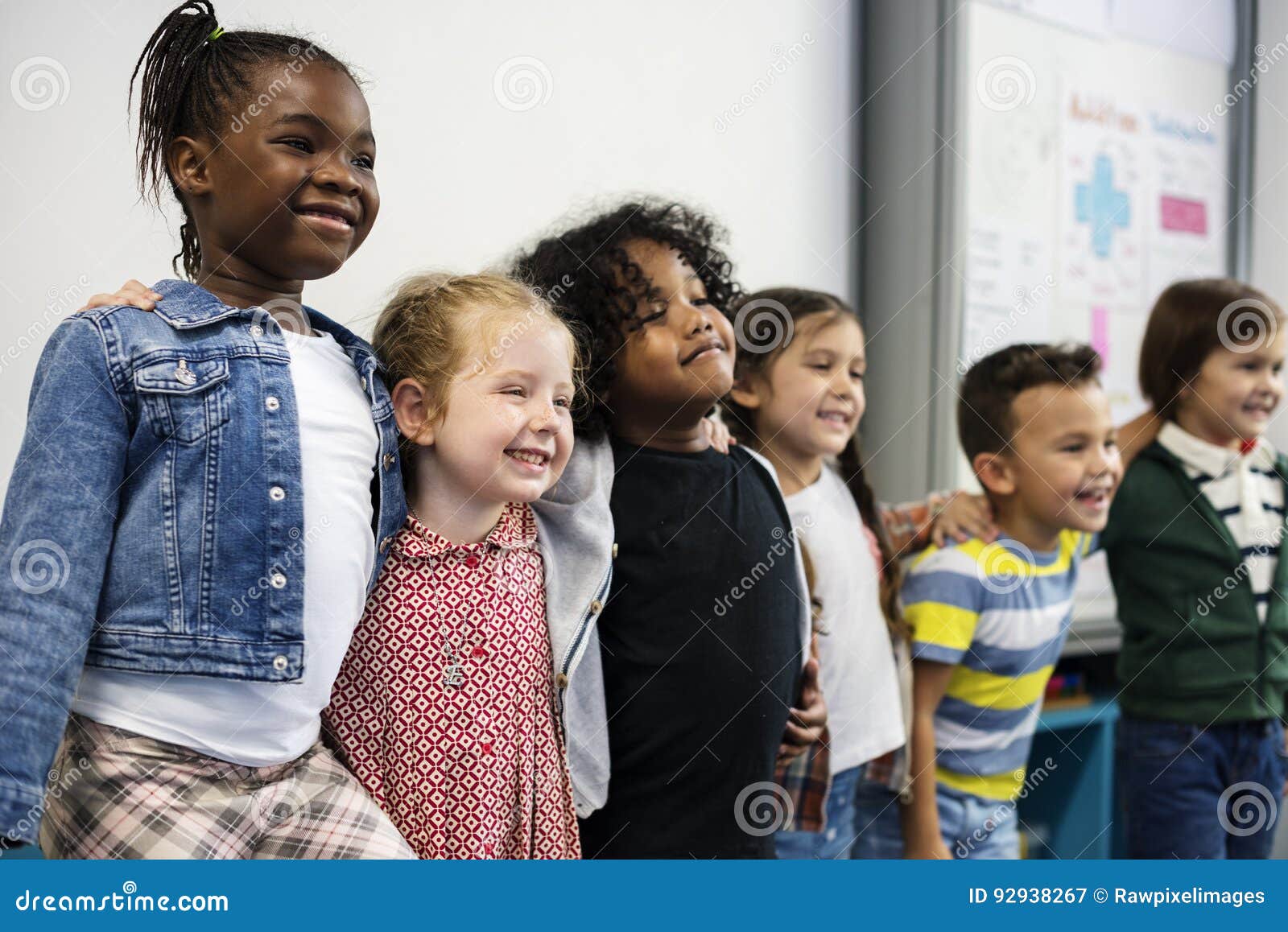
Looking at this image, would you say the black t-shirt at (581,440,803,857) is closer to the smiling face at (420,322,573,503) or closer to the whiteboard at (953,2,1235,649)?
the smiling face at (420,322,573,503)

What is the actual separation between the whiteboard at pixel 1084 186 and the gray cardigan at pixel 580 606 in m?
1.13

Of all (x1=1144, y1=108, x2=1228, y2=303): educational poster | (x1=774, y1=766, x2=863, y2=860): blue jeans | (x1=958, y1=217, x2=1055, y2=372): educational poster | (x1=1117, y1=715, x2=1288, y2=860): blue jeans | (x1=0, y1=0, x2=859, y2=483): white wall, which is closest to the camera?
(x1=0, y1=0, x2=859, y2=483): white wall

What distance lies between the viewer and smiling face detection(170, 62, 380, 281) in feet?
3.56

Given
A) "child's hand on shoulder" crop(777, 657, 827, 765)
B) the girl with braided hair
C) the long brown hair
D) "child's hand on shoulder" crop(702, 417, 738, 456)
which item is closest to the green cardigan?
the long brown hair

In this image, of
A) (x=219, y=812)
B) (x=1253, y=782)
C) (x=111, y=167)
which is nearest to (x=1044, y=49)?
(x=1253, y=782)

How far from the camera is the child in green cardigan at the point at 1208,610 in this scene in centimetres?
192

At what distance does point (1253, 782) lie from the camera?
1.94 m

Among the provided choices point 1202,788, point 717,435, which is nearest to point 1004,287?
point 1202,788

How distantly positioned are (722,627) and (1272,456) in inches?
50.1

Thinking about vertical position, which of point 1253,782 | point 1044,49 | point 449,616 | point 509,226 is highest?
point 1044,49

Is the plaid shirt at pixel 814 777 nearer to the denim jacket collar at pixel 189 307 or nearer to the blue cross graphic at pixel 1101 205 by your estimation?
the denim jacket collar at pixel 189 307

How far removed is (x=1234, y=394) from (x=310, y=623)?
1.62 m

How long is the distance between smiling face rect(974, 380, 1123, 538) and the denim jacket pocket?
Answer: 1194 millimetres

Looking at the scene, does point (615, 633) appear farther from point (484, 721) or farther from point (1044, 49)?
point (1044, 49)
